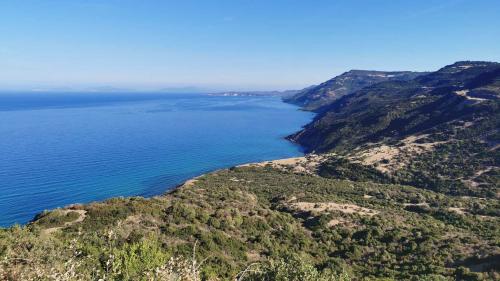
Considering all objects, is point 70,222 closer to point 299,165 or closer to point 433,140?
point 299,165

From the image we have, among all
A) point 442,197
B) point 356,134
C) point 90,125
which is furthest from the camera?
point 90,125

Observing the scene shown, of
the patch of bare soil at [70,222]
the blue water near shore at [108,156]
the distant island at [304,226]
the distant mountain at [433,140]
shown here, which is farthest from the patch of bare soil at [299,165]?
the patch of bare soil at [70,222]

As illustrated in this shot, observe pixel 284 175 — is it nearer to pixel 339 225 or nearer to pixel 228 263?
pixel 339 225

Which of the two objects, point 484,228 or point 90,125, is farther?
Result: point 90,125

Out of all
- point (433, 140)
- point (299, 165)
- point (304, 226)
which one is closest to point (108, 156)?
point (299, 165)

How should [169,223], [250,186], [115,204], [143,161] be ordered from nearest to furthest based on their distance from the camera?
[169,223], [115,204], [250,186], [143,161]

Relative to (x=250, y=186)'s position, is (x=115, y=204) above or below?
above

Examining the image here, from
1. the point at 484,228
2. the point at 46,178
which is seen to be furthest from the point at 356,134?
the point at 46,178
